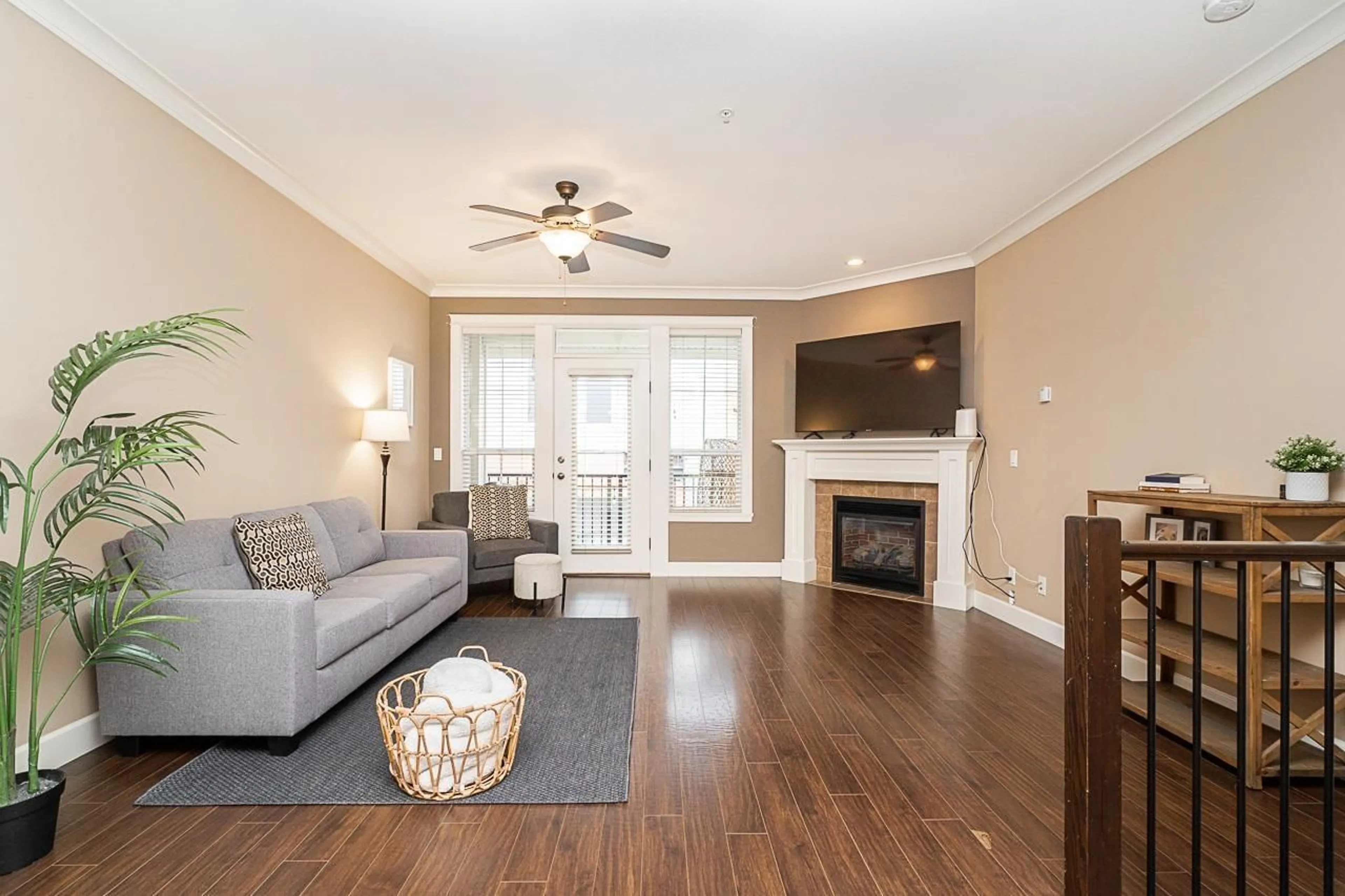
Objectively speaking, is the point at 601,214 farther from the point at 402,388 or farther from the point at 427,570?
the point at 402,388

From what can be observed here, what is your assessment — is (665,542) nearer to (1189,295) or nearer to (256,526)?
Answer: (256,526)

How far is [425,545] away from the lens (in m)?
A: 4.29

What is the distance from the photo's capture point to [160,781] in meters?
2.20

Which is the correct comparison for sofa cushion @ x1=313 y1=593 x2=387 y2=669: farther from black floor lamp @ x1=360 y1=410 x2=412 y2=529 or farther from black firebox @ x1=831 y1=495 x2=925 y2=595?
black firebox @ x1=831 y1=495 x2=925 y2=595

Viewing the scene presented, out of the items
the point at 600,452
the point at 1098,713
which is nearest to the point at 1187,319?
the point at 1098,713

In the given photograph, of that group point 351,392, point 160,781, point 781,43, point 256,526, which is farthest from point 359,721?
point 781,43

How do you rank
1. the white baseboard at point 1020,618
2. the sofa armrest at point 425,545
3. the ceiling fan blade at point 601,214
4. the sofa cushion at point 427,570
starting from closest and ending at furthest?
the ceiling fan blade at point 601,214
the sofa cushion at point 427,570
the white baseboard at point 1020,618
the sofa armrest at point 425,545

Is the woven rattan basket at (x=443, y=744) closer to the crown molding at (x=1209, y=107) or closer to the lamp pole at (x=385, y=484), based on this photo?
the lamp pole at (x=385, y=484)

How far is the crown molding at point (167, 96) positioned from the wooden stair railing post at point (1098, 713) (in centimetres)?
358

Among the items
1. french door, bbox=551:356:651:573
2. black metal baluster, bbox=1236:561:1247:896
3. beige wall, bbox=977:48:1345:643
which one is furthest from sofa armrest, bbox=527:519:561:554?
black metal baluster, bbox=1236:561:1247:896

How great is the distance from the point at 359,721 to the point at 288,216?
111 inches

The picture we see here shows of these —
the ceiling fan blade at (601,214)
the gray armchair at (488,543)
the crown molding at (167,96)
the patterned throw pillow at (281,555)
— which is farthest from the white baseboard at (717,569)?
the crown molding at (167,96)

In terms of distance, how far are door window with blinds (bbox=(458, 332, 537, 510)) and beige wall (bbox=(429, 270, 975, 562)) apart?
205 millimetres

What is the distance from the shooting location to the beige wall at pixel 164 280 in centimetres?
215
